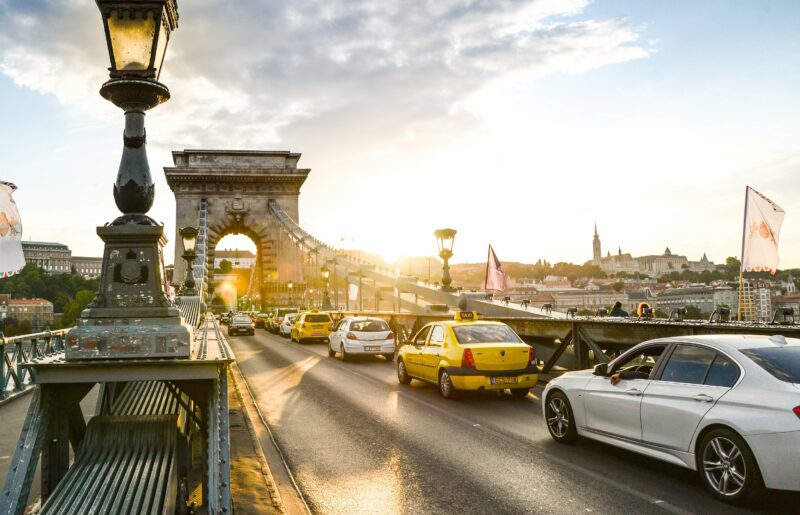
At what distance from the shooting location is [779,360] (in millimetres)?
5812

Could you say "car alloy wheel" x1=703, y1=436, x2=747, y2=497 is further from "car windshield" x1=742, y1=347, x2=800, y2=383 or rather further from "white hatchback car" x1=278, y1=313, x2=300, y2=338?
"white hatchback car" x1=278, y1=313, x2=300, y2=338

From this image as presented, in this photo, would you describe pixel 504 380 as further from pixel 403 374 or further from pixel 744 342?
pixel 744 342

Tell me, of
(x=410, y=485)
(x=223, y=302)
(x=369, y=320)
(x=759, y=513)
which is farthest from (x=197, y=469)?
(x=223, y=302)

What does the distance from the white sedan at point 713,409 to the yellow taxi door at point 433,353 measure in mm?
4790

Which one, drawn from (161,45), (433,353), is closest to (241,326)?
(433,353)

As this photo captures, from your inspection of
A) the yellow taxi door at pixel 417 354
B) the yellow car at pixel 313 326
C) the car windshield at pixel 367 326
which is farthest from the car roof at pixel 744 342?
the yellow car at pixel 313 326

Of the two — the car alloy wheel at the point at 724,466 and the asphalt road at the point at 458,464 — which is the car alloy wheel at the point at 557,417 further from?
the car alloy wheel at the point at 724,466

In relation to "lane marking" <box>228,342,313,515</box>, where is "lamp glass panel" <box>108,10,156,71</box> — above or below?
above

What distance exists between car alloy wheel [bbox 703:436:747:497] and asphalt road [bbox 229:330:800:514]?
158 millimetres

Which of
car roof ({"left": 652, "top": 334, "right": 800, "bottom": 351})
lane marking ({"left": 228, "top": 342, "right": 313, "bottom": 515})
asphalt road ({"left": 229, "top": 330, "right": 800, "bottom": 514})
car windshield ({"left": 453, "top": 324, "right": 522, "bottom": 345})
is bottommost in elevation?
lane marking ({"left": 228, "top": 342, "right": 313, "bottom": 515})

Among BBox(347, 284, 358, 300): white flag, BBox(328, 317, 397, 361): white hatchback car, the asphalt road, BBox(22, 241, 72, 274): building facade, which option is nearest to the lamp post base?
the asphalt road

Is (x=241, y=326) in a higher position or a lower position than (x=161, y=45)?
lower

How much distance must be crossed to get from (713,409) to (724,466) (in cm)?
49

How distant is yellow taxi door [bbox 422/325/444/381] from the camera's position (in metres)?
12.3
